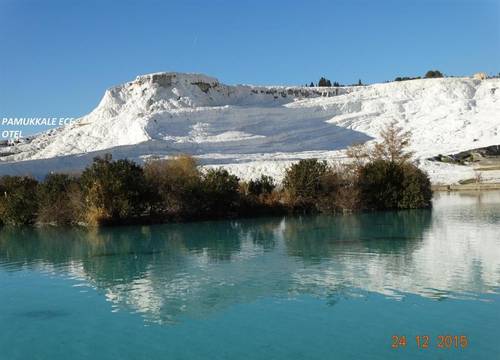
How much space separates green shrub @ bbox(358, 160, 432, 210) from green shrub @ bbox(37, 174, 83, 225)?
46.9 feet

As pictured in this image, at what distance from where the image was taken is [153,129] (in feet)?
187

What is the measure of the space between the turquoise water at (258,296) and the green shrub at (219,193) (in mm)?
7793

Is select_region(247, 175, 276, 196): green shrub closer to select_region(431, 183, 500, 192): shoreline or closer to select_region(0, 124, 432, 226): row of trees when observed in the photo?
select_region(0, 124, 432, 226): row of trees

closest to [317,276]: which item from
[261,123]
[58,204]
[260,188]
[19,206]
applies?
[260,188]

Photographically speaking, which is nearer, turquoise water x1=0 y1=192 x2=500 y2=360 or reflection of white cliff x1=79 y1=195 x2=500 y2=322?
turquoise water x1=0 y1=192 x2=500 y2=360

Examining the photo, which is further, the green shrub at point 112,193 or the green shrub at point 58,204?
the green shrub at point 58,204

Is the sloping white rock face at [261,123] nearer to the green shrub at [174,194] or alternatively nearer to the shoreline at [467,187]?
the shoreline at [467,187]

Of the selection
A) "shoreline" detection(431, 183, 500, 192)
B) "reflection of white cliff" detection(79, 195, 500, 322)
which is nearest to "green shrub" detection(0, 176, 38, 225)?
"reflection of white cliff" detection(79, 195, 500, 322)

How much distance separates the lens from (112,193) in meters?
26.5

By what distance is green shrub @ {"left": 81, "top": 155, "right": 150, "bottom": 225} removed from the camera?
26.4 m

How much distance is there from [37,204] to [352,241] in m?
17.9

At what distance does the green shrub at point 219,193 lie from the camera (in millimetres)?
28594
